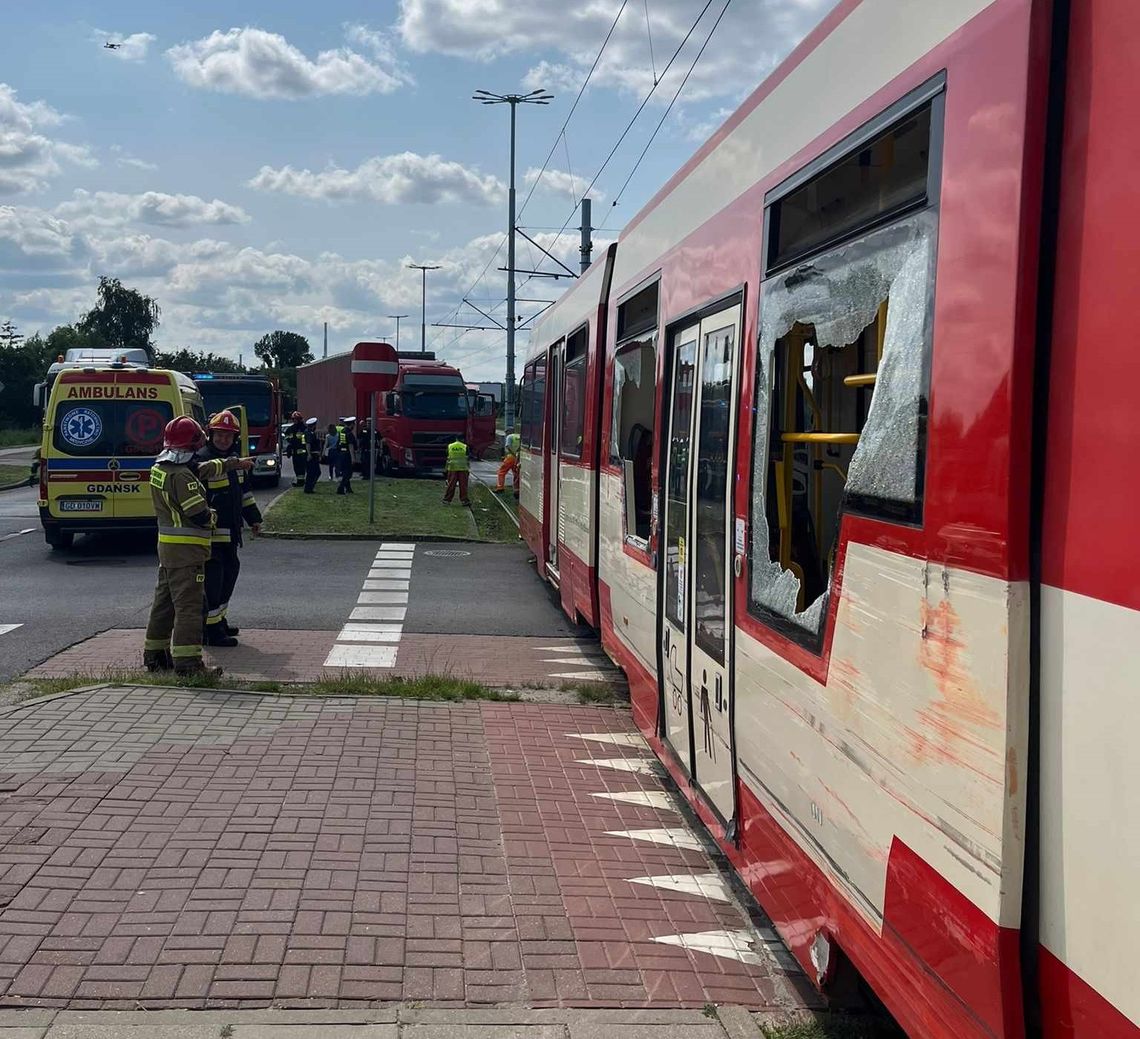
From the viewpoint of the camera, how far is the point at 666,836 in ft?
Result: 18.9

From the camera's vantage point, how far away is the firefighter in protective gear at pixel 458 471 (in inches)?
988

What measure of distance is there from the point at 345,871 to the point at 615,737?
9.32 ft

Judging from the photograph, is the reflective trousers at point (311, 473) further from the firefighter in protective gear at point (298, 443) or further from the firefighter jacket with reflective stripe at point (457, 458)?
the firefighter jacket with reflective stripe at point (457, 458)

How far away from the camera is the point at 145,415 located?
15.6 m

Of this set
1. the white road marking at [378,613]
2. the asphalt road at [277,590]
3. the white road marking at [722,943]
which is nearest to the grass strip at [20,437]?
the asphalt road at [277,590]

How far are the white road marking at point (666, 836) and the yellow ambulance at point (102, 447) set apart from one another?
37.3 ft

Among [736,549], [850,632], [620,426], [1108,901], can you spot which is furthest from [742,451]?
[620,426]

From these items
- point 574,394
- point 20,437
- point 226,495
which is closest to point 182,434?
point 226,495

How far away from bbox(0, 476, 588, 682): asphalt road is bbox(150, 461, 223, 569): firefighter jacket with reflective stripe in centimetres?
154

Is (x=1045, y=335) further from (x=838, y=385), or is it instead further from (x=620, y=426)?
(x=620, y=426)

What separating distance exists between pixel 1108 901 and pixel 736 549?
242 centimetres

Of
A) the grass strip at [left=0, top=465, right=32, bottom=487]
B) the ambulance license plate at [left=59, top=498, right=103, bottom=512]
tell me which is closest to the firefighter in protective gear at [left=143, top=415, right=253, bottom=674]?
the ambulance license plate at [left=59, top=498, right=103, bottom=512]

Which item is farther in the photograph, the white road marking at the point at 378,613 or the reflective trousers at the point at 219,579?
the white road marking at the point at 378,613

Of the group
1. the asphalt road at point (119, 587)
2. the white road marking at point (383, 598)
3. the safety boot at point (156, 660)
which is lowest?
the white road marking at point (383, 598)
